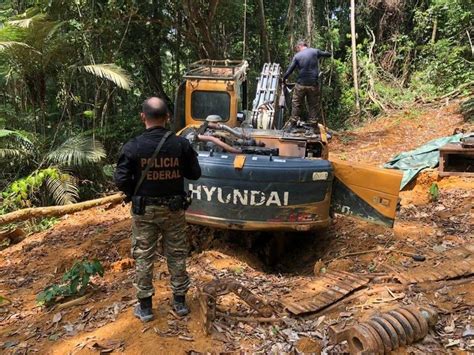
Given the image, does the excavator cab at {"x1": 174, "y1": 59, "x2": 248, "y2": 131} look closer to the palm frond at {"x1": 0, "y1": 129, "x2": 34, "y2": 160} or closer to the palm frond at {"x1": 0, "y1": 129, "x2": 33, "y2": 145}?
the palm frond at {"x1": 0, "y1": 129, "x2": 33, "y2": 145}

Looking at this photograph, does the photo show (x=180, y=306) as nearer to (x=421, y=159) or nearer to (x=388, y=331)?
(x=388, y=331)

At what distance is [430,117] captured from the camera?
1391 cm

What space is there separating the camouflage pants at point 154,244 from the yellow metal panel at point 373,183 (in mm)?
2220

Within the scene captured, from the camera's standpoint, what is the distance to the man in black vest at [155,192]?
3463mm

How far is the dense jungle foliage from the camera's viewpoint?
Result: 8.92 metres

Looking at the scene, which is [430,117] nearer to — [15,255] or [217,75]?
[217,75]

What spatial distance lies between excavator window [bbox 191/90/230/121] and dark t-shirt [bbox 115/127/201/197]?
3.89 metres

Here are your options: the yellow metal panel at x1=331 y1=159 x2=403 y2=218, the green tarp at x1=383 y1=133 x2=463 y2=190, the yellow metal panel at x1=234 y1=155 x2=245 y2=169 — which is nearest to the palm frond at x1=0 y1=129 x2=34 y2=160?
the yellow metal panel at x1=234 y1=155 x2=245 y2=169

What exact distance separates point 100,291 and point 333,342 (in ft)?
7.52

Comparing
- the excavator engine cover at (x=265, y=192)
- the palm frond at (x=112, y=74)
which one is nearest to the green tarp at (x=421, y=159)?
the excavator engine cover at (x=265, y=192)

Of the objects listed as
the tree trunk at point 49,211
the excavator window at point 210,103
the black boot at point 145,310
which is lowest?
the tree trunk at point 49,211

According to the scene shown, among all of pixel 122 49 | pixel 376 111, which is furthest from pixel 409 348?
pixel 376 111

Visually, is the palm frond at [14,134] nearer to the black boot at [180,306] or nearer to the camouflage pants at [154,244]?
the camouflage pants at [154,244]

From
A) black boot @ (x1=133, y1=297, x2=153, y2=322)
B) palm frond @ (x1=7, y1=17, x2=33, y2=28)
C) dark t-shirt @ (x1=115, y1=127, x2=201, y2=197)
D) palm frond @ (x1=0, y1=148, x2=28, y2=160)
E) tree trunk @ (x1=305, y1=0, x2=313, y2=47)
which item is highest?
tree trunk @ (x1=305, y1=0, x2=313, y2=47)
